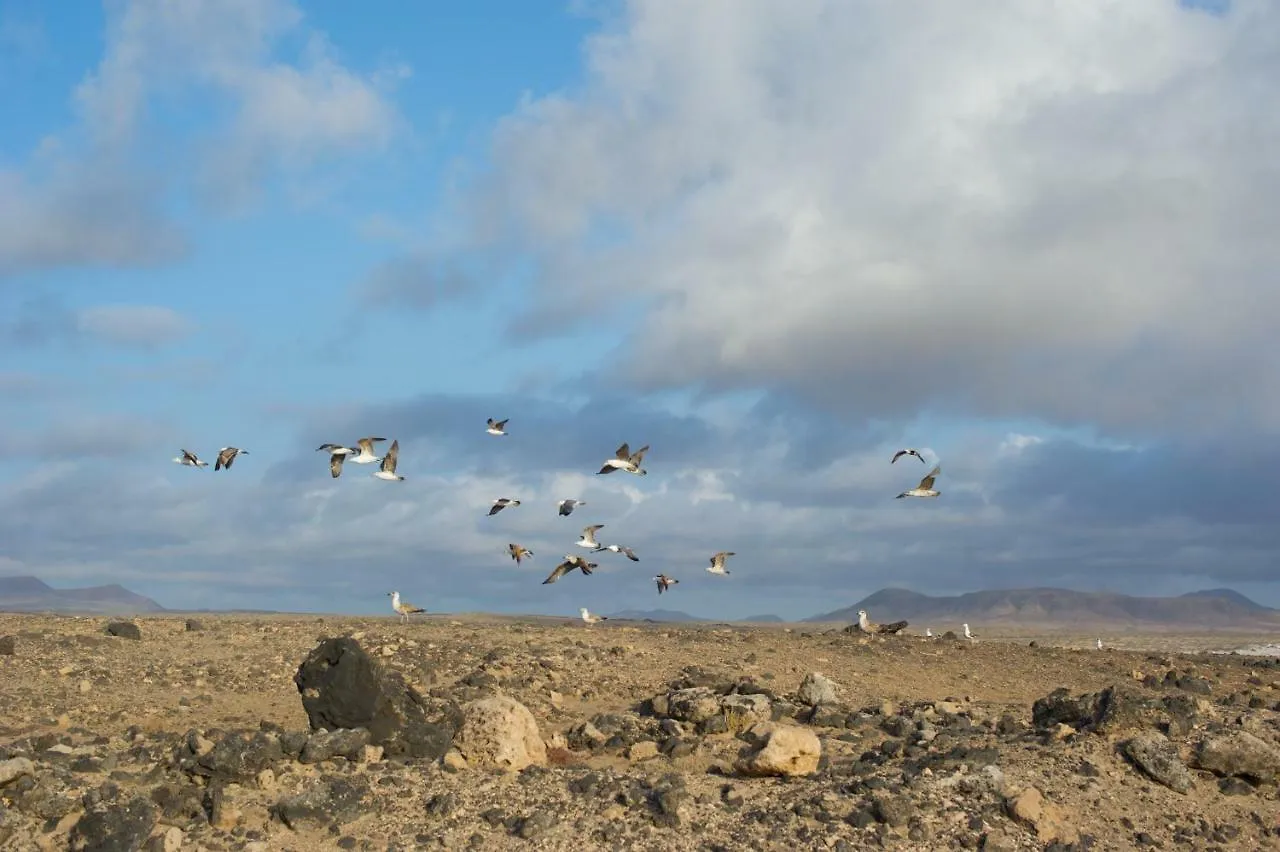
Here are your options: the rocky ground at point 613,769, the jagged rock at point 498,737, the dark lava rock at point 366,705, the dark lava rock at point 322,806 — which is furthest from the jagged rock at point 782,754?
the dark lava rock at point 322,806

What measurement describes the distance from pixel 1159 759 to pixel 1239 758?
1165 millimetres

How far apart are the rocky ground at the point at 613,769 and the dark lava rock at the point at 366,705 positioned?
0.11ft

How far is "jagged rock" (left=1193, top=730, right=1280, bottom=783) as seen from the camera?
16812 millimetres

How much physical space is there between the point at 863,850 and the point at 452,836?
507cm

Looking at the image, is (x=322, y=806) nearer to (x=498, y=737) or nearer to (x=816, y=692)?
(x=498, y=737)

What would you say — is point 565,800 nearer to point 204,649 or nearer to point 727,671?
point 727,671

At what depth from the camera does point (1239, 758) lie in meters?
16.9

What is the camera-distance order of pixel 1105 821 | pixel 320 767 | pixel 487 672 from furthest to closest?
1. pixel 487 672
2. pixel 320 767
3. pixel 1105 821

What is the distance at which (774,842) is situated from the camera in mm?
14922

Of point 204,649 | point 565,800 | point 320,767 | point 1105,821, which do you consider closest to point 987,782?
point 1105,821

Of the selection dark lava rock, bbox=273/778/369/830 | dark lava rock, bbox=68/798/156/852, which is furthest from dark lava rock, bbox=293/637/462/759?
dark lava rock, bbox=68/798/156/852

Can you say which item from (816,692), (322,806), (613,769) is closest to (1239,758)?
(816,692)

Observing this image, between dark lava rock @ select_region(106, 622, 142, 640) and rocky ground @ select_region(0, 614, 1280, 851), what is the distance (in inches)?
191

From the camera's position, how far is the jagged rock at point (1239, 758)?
55.2ft
